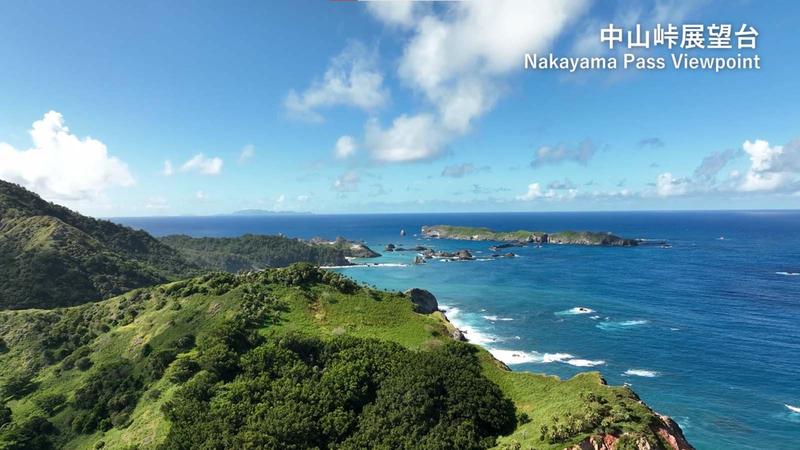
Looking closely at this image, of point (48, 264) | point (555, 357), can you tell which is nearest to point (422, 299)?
point (555, 357)

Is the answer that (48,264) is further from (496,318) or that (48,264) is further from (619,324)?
(619,324)

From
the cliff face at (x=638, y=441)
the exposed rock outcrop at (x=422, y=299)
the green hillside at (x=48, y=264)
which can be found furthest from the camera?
the green hillside at (x=48, y=264)

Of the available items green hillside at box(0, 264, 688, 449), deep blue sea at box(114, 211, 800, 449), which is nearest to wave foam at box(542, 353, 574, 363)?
deep blue sea at box(114, 211, 800, 449)

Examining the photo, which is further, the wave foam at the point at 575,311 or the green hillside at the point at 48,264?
the wave foam at the point at 575,311

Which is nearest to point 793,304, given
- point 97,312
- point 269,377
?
point 269,377

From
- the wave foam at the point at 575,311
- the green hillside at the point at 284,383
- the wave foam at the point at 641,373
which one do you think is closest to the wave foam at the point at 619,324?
the wave foam at the point at 575,311

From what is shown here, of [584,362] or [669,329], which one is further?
[669,329]

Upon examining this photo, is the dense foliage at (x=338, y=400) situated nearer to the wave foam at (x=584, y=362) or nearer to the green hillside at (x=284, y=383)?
the green hillside at (x=284, y=383)
